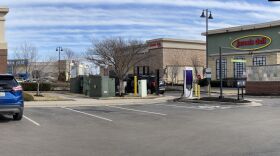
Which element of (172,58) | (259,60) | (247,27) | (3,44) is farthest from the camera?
(172,58)

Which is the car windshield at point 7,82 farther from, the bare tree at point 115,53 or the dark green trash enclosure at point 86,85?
the bare tree at point 115,53

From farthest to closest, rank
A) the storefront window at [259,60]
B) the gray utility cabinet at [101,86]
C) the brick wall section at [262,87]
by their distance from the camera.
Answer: the storefront window at [259,60]
the brick wall section at [262,87]
the gray utility cabinet at [101,86]

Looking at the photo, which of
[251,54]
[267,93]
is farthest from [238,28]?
[267,93]

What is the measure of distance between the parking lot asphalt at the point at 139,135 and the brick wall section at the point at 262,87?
67.0 feet

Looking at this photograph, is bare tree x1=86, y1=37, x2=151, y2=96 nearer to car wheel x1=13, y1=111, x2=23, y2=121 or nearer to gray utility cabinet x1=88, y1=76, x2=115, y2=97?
gray utility cabinet x1=88, y1=76, x2=115, y2=97

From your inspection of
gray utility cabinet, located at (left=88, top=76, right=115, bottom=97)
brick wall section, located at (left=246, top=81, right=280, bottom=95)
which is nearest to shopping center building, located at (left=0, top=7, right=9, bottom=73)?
gray utility cabinet, located at (left=88, top=76, right=115, bottom=97)

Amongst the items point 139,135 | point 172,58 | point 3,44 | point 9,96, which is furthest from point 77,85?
point 172,58

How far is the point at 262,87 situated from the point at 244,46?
69.2 ft

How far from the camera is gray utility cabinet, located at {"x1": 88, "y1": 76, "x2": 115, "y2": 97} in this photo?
98.0ft

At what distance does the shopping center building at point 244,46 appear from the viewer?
2127 inches

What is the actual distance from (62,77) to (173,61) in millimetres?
22054

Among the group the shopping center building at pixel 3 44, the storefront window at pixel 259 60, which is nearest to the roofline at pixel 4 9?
the shopping center building at pixel 3 44

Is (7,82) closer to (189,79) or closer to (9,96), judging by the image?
(9,96)

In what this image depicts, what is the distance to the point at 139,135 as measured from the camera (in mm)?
11680
